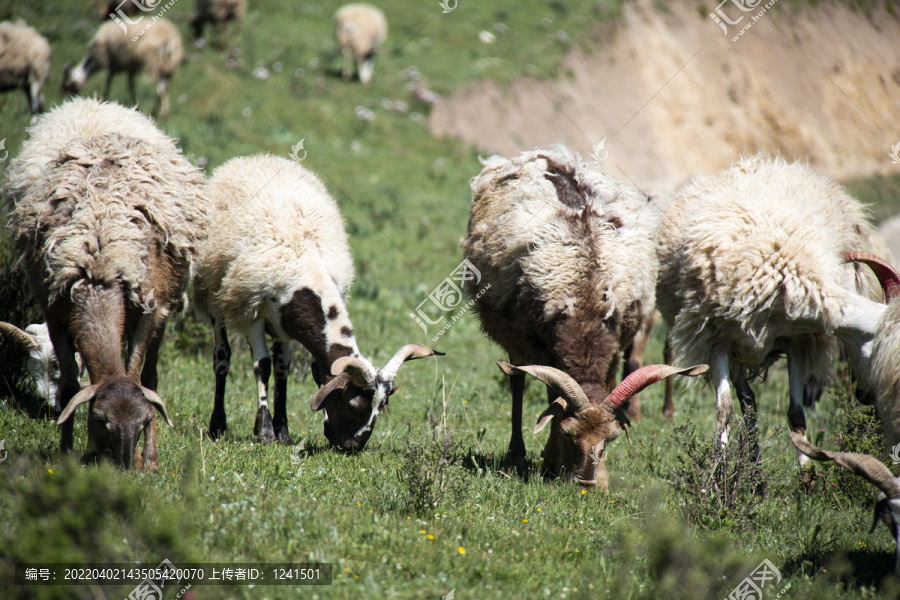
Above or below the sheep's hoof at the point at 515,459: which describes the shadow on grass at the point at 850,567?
below

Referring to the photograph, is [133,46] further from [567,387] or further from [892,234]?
[892,234]

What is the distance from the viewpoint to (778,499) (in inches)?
220

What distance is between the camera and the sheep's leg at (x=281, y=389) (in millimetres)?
6388

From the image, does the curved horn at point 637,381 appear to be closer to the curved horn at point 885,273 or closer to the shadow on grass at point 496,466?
the shadow on grass at point 496,466

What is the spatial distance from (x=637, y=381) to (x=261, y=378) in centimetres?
326

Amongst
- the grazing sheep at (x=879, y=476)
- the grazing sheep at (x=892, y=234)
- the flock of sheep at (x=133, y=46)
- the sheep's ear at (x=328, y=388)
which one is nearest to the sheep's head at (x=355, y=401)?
the sheep's ear at (x=328, y=388)

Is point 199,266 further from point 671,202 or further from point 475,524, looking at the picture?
point 671,202

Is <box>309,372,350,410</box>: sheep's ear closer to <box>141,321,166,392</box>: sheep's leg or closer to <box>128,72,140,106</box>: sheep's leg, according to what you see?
<box>141,321,166,392</box>: sheep's leg

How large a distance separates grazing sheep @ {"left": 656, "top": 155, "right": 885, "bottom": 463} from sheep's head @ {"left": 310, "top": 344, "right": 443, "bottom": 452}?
2583 millimetres

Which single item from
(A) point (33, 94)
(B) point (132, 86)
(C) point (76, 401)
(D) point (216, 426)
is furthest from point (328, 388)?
(B) point (132, 86)

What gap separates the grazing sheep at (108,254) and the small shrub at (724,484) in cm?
370

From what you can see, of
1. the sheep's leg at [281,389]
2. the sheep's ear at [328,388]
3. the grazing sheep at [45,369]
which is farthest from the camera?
the sheep's leg at [281,389]

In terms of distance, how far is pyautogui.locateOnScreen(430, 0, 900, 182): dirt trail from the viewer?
919 inches

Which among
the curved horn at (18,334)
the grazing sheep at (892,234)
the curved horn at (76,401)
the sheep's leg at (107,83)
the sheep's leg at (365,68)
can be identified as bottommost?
the curved horn at (76,401)
